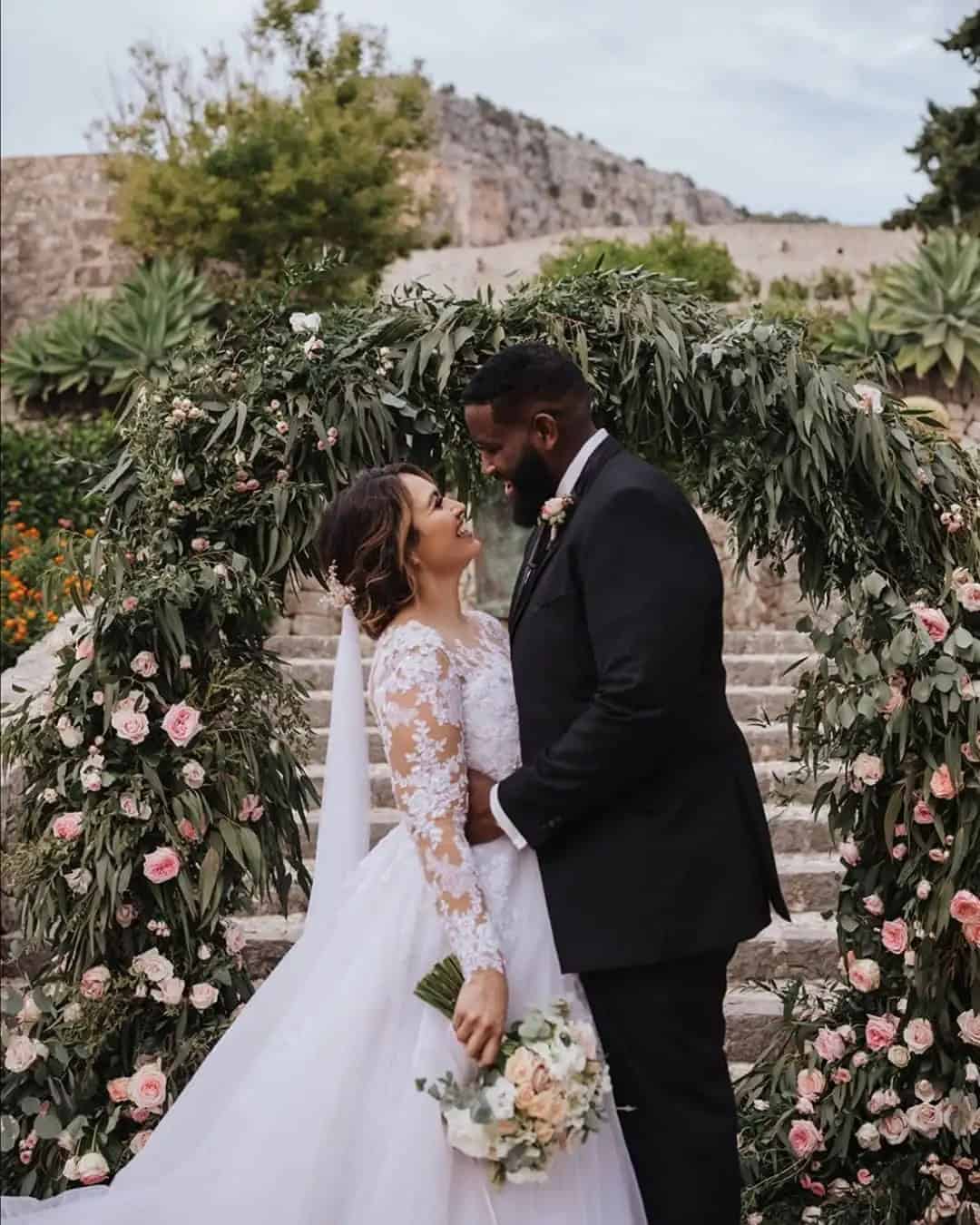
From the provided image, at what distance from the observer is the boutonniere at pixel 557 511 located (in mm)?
2605

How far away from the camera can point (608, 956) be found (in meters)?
2.47

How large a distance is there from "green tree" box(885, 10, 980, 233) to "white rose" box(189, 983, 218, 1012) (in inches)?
588

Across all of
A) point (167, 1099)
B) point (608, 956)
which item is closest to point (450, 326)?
point (608, 956)

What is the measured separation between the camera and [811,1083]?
3572mm

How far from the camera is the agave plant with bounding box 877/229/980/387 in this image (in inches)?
421

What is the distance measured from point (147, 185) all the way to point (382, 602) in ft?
44.8

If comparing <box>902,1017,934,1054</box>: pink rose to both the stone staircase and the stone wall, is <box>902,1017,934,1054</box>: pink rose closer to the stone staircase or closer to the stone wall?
the stone staircase

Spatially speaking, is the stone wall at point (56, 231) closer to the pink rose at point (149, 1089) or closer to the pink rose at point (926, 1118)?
the pink rose at point (149, 1089)

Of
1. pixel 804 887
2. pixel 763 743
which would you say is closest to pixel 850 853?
pixel 804 887

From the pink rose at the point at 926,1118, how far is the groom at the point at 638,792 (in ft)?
3.31

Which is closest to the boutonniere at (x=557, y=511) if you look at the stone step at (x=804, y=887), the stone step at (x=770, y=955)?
the stone step at (x=770, y=955)

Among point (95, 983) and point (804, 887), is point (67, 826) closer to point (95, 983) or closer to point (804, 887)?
point (95, 983)

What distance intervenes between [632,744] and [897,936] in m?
1.40

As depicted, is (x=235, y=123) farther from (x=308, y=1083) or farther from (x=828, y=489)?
(x=308, y=1083)
